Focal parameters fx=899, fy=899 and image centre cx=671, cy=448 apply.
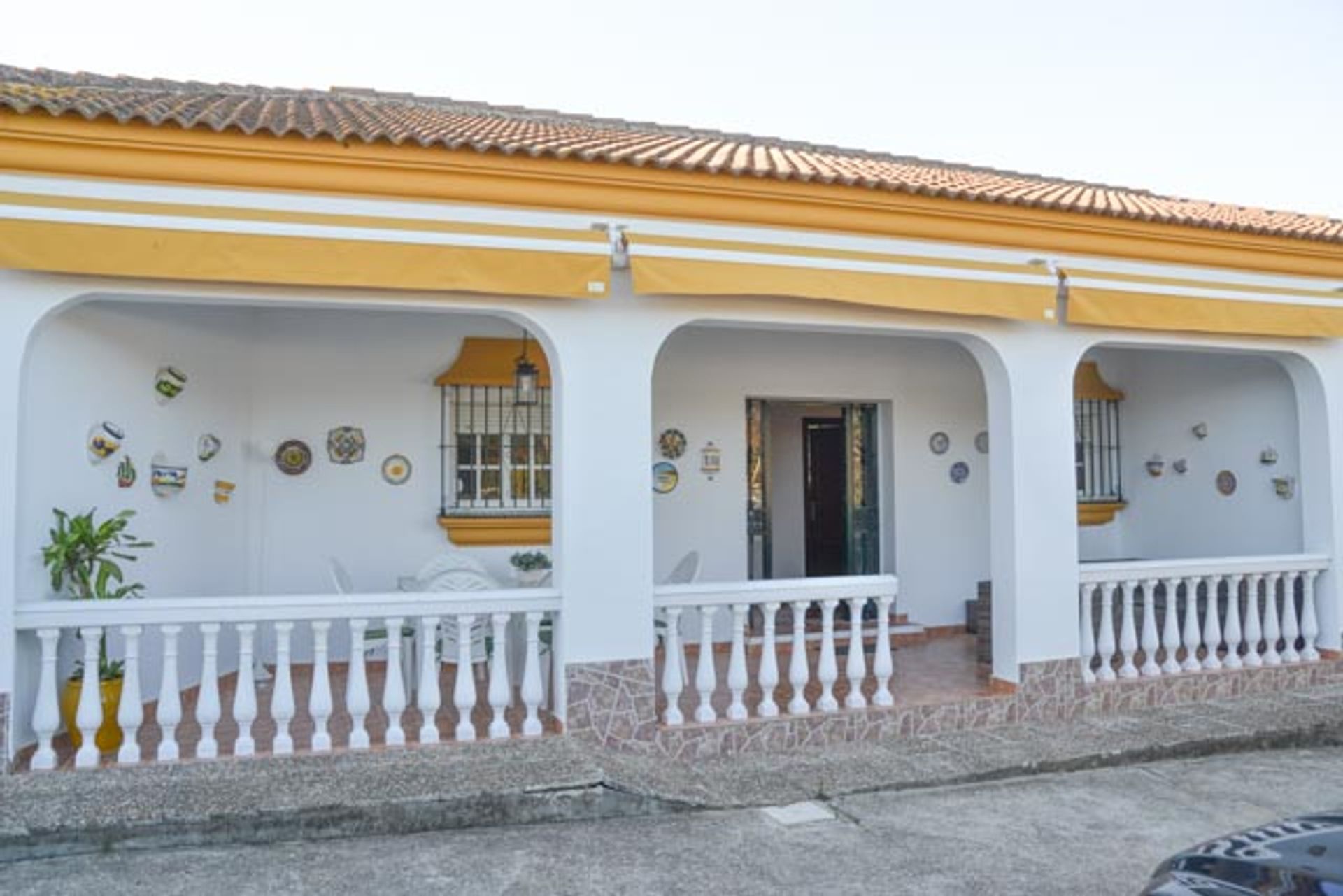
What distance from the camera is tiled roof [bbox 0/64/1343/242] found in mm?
5012

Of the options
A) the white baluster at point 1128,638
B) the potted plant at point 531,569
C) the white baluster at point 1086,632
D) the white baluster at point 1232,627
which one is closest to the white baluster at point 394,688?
the potted plant at point 531,569

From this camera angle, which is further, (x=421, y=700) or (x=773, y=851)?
(x=421, y=700)

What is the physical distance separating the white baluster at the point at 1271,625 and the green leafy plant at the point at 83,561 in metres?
8.13

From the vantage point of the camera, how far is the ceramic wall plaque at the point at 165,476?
6.34 metres

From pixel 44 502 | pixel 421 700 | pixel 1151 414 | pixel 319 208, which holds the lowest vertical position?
pixel 421 700

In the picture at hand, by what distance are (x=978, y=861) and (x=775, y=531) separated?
25.7 ft

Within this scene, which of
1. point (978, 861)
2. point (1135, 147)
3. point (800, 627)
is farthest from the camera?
point (1135, 147)

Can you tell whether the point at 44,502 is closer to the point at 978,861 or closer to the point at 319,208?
the point at 319,208

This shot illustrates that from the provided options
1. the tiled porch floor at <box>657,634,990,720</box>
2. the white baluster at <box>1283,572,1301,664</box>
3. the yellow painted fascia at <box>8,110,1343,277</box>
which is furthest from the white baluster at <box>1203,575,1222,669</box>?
the yellow painted fascia at <box>8,110,1343,277</box>

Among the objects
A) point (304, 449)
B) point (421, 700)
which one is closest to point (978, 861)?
point (421, 700)

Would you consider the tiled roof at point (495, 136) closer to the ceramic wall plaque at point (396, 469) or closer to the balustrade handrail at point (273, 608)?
the balustrade handrail at point (273, 608)

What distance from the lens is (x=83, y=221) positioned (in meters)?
4.75

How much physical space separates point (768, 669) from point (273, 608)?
2.94 metres

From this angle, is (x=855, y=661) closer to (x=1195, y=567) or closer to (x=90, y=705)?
(x=1195, y=567)
